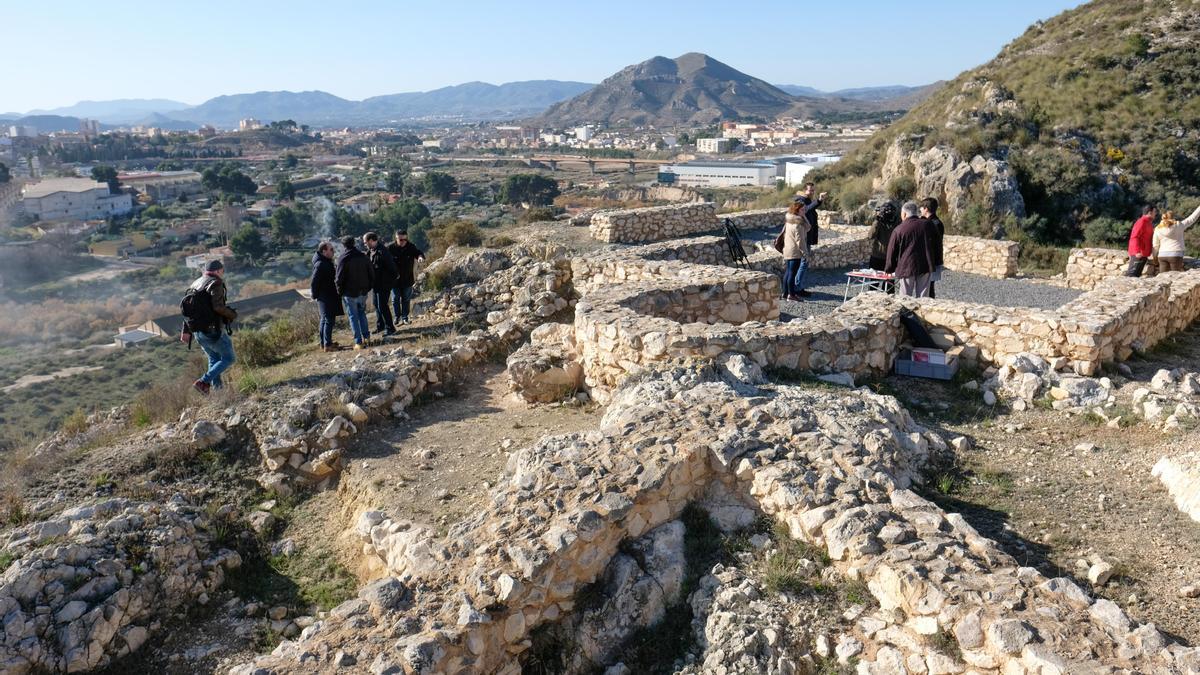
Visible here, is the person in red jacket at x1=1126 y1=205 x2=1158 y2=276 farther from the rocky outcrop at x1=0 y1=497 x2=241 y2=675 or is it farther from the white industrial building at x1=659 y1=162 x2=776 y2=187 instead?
the white industrial building at x1=659 y1=162 x2=776 y2=187

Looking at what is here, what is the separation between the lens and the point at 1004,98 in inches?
1049

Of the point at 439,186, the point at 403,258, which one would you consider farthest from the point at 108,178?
the point at 403,258

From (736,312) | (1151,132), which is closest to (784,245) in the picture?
(736,312)

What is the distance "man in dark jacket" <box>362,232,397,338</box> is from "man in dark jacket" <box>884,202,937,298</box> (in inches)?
275

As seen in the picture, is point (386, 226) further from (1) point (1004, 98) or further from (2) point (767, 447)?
(2) point (767, 447)

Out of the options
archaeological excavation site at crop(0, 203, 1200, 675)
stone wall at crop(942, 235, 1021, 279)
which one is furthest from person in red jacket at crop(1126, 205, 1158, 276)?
archaeological excavation site at crop(0, 203, 1200, 675)

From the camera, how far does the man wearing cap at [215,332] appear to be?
28.0 ft

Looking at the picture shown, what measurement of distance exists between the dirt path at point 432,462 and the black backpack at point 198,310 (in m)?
A: 2.49

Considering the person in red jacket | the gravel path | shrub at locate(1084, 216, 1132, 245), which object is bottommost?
the gravel path

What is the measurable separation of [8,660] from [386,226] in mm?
41673

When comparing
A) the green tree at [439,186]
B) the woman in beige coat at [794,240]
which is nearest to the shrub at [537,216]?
the woman in beige coat at [794,240]

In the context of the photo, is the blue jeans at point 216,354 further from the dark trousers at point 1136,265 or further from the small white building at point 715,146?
the small white building at point 715,146

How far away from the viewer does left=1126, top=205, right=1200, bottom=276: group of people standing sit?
38.3ft

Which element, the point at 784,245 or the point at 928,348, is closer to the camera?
the point at 928,348
